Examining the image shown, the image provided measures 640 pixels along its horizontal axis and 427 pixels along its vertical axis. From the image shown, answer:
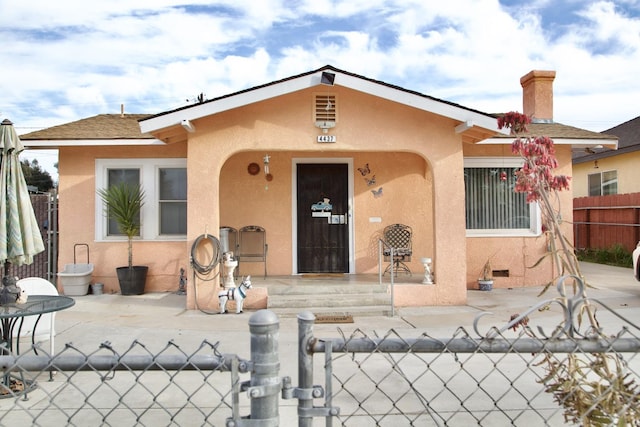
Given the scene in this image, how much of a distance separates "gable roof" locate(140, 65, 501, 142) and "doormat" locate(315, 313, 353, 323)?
147 inches

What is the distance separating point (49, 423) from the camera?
402 cm

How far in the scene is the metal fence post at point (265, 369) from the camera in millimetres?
1616

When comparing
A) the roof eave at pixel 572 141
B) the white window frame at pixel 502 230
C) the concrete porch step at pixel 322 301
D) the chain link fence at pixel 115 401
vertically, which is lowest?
the chain link fence at pixel 115 401

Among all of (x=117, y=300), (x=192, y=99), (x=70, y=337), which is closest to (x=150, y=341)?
(x=70, y=337)

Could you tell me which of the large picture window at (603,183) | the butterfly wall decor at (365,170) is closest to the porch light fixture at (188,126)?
the butterfly wall decor at (365,170)

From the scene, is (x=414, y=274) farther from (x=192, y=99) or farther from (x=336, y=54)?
(x=192, y=99)

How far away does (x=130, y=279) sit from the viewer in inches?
393

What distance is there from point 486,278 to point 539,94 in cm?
498

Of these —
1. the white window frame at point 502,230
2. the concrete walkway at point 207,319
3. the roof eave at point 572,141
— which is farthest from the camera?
the white window frame at point 502,230

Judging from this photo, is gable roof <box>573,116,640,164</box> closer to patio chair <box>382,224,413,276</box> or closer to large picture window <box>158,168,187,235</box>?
patio chair <box>382,224,413,276</box>

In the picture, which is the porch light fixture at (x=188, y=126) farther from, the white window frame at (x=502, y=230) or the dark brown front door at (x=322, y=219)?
the white window frame at (x=502, y=230)

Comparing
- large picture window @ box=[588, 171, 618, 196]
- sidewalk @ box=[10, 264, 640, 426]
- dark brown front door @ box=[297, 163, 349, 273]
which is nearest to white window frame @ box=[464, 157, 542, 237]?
sidewalk @ box=[10, 264, 640, 426]

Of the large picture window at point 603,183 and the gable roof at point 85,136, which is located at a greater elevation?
the gable roof at point 85,136

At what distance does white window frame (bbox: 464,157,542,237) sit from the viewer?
433 inches
